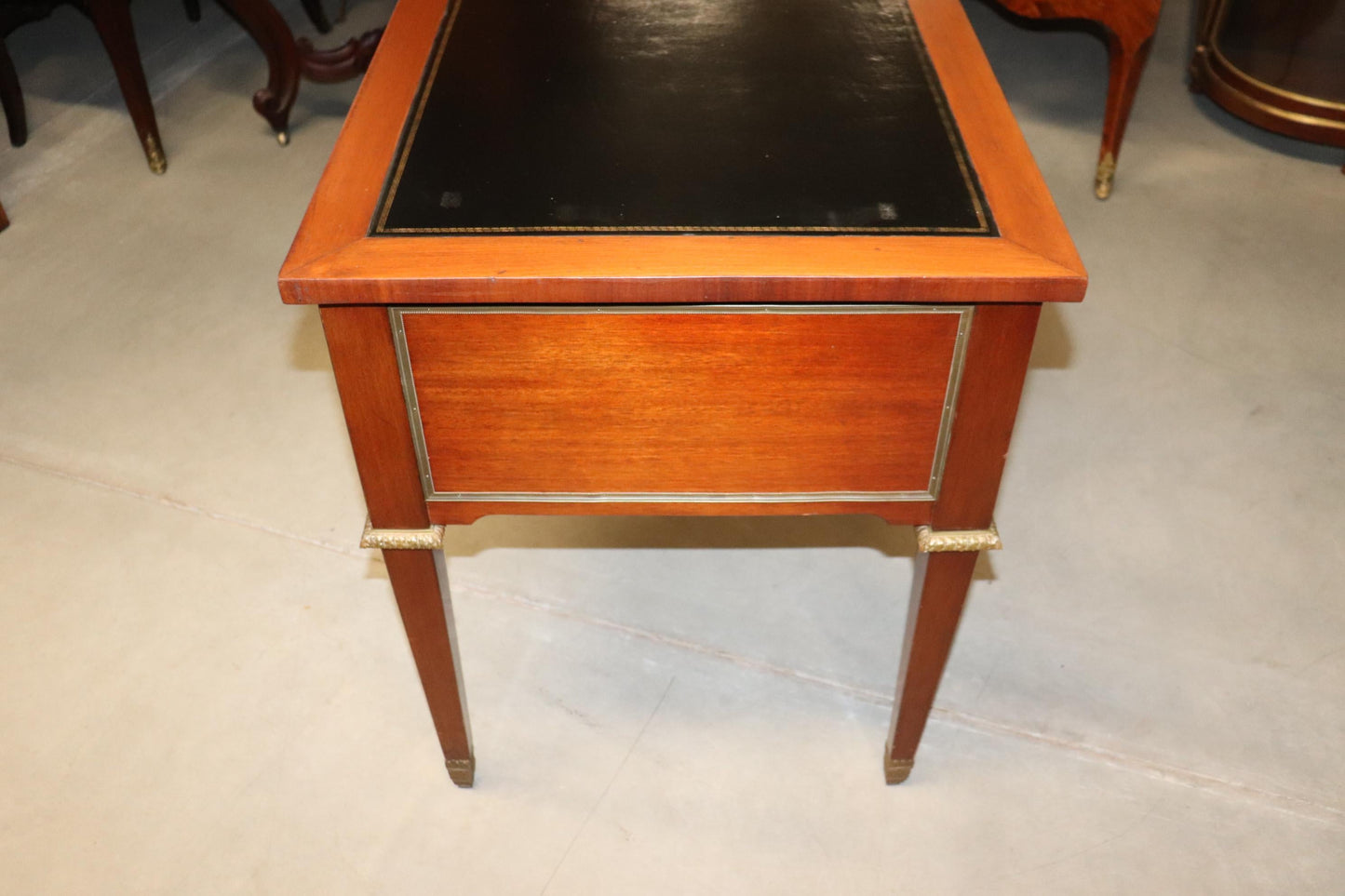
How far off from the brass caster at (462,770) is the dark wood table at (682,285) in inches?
10.7

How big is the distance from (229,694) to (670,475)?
90 cm

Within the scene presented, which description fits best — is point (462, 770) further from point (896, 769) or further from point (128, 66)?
point (128, 66)

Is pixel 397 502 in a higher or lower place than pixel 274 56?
higher

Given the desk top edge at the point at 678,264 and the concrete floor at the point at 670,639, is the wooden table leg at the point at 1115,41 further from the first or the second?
the desk top edge at the point at 678,264

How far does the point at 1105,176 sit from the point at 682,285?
1.91m

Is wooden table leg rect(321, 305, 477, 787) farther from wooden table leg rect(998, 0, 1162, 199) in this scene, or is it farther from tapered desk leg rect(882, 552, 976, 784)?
wooden table leg rect(998, 0, 1162, 199)

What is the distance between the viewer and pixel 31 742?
1726 millimetres

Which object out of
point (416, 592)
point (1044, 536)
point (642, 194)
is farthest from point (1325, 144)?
point (416, 592)

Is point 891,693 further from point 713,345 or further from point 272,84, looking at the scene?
point 272,84

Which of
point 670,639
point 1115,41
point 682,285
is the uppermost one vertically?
point 682,285

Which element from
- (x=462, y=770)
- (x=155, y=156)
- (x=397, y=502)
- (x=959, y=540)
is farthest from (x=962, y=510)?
(x=155, y=156)

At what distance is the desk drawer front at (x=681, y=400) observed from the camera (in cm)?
116

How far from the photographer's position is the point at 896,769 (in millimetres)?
1647

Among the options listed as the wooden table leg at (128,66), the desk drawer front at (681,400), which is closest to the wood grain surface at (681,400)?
the desk drawer front at (681,400)
